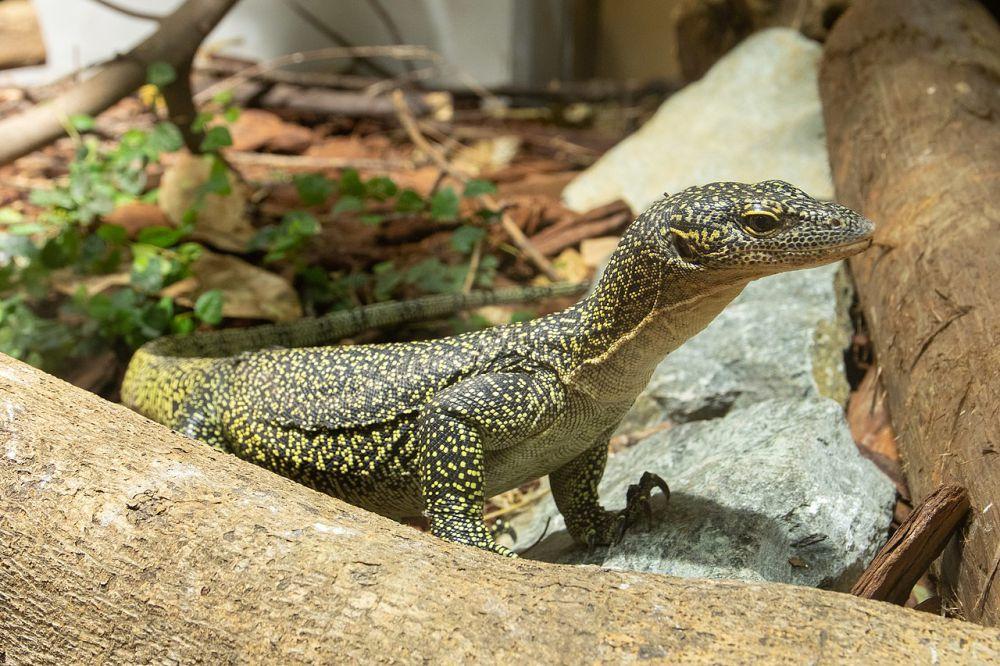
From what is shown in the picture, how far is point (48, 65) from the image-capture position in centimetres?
905

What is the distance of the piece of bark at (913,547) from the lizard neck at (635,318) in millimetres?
991

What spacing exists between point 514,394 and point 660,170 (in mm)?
4812

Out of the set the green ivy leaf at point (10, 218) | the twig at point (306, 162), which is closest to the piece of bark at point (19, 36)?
the twig at point (306, 162)

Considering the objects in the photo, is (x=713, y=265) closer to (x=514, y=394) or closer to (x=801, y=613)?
(x=514, y=394)

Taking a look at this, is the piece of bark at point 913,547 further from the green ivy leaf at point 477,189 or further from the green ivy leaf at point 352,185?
the green ivy leaf at point 352,185

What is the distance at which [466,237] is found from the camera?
6.34 meters

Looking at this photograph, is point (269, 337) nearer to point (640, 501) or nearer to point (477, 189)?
point (477, 189)

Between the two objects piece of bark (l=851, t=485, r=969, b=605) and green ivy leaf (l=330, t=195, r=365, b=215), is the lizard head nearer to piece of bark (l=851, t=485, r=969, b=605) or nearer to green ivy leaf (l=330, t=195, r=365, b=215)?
piece of bark (l=851, t=485, r=969, b=605)

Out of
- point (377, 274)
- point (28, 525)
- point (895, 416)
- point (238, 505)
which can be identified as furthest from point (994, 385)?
point (377, 274)

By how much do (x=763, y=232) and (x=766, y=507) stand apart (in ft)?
3.71

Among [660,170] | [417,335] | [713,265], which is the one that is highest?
[713,265]

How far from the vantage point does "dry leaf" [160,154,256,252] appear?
6.53 meters

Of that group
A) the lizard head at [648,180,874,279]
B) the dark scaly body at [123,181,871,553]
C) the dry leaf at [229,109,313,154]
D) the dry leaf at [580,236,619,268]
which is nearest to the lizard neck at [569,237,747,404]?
the dark scaly body at [123,181,871,553]

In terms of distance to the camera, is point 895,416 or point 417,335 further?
point 417,335
